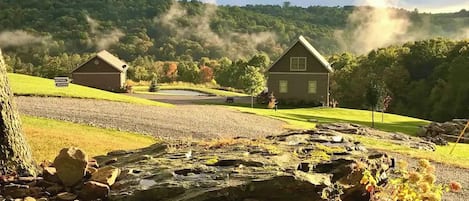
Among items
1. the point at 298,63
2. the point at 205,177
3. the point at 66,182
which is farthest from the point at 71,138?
the point at 298,63

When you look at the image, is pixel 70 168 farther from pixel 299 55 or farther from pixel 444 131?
pixel 299 55

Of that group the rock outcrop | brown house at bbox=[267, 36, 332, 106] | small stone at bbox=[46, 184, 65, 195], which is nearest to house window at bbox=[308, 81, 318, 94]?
brown house at bbox=[267, 36, 332, 106]

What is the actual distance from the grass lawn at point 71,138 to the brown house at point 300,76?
33.3 metres

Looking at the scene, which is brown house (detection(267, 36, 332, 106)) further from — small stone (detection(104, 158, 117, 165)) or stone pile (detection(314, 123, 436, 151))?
small stone (detection(104, 158, 117, 165))

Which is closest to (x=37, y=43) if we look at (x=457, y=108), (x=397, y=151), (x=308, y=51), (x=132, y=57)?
(x=132, y=57)

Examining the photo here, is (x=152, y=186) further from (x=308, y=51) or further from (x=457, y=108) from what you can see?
(x=457, y=108)

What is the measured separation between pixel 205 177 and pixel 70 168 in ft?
6.68

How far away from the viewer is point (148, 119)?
81.7 ft

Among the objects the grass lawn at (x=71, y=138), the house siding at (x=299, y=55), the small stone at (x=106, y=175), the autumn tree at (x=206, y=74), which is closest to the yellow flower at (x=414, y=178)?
the small stone at (x=106, y=175)

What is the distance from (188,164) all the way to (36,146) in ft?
27.2

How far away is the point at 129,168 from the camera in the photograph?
8.05 metres

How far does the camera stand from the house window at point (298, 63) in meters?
51.4

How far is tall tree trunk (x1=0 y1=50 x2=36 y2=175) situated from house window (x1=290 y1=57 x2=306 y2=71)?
44426mm

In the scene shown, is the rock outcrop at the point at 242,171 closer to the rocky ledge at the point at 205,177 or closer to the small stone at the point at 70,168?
the rocky ledge at the point at 205,177
